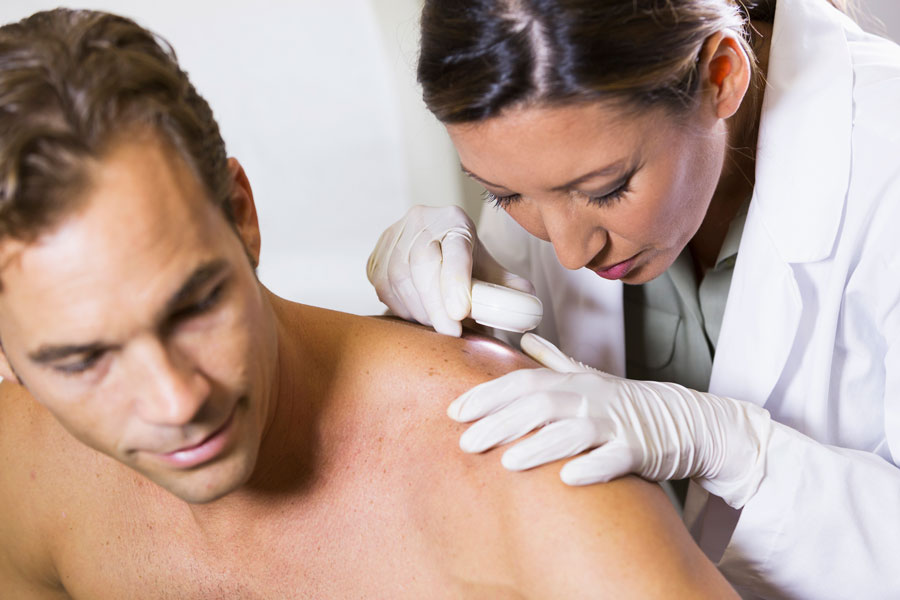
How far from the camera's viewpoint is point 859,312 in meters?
1.37

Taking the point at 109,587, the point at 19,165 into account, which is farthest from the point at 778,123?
the point at 109,587

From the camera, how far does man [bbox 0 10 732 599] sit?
884 millimetres

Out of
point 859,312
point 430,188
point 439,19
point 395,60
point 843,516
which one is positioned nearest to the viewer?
point 439,19

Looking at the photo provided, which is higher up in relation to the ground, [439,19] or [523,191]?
[439,19]

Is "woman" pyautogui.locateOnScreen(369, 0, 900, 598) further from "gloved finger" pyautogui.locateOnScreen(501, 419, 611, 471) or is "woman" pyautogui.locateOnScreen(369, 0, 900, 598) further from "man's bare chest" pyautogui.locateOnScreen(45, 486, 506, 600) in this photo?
"man's bare chest" pyautogui.locateOnScreen(45, 486, 506, 600)

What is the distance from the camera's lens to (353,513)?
46.3 inches

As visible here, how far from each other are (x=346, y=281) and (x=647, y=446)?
135 cm

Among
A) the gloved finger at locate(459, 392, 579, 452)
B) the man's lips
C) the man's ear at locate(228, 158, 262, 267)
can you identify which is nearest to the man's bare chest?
the gloved finger at locate(459, 392, 579, 452)

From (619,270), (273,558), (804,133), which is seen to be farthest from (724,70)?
(273,558)

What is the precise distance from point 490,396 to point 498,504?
0.13 metres

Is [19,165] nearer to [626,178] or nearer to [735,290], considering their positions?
[626,178]

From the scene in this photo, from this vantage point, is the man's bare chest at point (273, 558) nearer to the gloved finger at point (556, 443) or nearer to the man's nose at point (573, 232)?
the gloved finger at point (556, 443)

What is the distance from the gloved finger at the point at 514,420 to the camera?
107cm

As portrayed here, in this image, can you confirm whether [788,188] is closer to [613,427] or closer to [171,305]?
[613,427]
